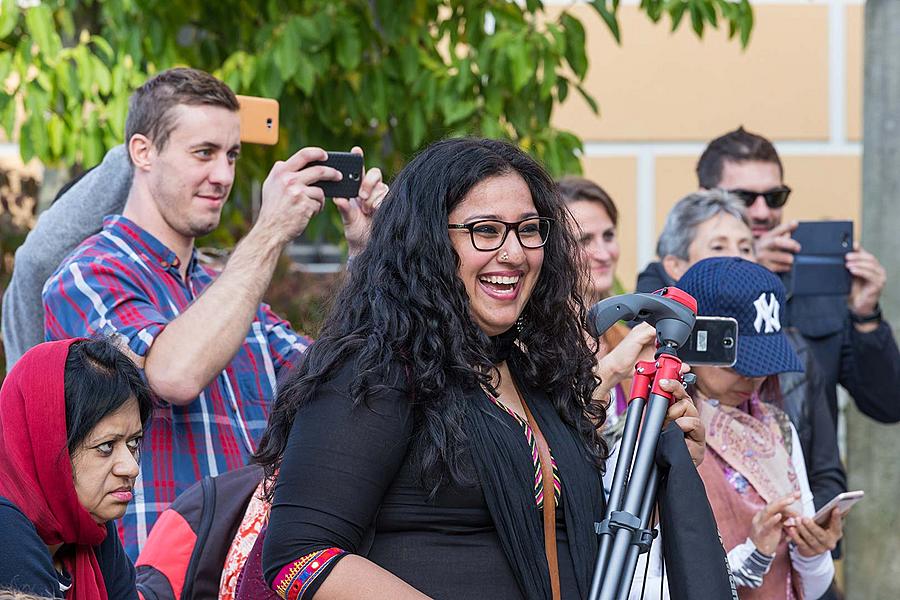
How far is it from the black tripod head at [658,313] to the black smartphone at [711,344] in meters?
0.38

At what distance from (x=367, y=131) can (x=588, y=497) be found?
3323 millimetres

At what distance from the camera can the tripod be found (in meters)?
2.29

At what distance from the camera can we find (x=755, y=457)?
11.5 ft

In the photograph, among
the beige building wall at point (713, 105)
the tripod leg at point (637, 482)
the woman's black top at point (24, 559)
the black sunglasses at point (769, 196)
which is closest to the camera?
the tripod leg at point (637, 482)

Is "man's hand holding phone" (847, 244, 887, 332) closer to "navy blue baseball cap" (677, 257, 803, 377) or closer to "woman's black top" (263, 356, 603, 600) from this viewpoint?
"navy blue baseball cap" (677, 257, 803, 377)

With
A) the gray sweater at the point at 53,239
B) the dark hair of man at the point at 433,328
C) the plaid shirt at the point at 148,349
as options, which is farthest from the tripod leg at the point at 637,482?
the gray sweater at the point at 53,239

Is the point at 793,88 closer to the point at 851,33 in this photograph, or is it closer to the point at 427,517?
the point at 851,33

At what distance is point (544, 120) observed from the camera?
17.4ft

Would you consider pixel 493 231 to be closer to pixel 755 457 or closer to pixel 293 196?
pixel 293 196

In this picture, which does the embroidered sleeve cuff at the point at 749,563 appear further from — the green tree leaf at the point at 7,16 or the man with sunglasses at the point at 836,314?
the green tree leaf at the point at 7,16

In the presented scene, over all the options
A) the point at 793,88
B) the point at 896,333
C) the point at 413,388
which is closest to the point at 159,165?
the point at 413,388

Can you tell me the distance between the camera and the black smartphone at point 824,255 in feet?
15.4

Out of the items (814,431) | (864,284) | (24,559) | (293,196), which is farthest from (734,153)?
(24,559)

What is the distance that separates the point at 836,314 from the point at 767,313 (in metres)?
1.26
